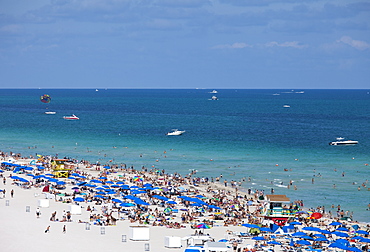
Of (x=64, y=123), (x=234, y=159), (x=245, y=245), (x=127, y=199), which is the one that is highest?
(x=64, y=123)

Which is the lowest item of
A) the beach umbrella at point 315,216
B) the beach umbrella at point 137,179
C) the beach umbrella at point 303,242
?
the beach umbrella at point 303,242

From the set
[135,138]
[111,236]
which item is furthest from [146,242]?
[135,138]

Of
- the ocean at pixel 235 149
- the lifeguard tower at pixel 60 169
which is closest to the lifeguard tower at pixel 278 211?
the ocean at pixel 235 149

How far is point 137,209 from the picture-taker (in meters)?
48.8

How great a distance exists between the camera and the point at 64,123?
463 ft

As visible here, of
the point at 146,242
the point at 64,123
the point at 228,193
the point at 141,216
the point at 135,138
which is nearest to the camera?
the point at 146,242

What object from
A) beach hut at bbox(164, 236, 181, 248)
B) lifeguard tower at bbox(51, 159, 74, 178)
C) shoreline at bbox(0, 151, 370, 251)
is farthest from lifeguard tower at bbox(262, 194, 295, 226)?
lifeguard tower at bbox(51, 159, 74, 178)

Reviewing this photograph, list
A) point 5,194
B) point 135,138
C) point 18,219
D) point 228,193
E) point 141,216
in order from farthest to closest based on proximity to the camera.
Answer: point 135,138 < point 228,193 < point 5,194 < point 141,216 < point 18,219

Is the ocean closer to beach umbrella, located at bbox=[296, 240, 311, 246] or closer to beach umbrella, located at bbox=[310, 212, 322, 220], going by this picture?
beach umbrella, located at bbox=[310, 212, 322, 220]

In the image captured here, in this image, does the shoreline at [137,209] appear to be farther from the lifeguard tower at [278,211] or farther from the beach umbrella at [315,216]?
the lifeguard tower at [278,211]

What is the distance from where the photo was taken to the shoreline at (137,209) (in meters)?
41.7

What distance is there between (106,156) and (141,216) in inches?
1536

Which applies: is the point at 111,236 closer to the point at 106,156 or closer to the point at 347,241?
the point at 347,241

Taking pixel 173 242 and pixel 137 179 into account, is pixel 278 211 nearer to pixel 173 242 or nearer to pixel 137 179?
pixel 173 242
